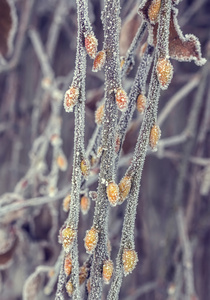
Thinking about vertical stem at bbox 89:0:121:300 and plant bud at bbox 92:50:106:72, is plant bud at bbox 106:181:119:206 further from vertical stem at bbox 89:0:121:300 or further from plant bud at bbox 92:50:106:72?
plant bud at bbox 92:50:106:72

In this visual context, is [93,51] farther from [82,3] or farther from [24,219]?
[24,219]

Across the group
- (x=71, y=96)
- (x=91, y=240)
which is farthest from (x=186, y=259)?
(x=71, y=96)

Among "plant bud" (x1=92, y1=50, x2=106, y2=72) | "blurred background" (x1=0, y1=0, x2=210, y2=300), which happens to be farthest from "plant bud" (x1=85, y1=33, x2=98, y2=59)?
"blurred background" (x1=0, y1=0, x2=210, y2=300)

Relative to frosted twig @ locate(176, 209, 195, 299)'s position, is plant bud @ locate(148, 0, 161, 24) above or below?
above

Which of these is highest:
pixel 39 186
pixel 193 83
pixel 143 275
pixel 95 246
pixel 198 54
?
pixel 193 83

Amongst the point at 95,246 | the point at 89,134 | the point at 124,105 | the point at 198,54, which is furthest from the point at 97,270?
the point at 89,134

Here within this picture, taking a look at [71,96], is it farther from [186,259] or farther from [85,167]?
[186,259]
